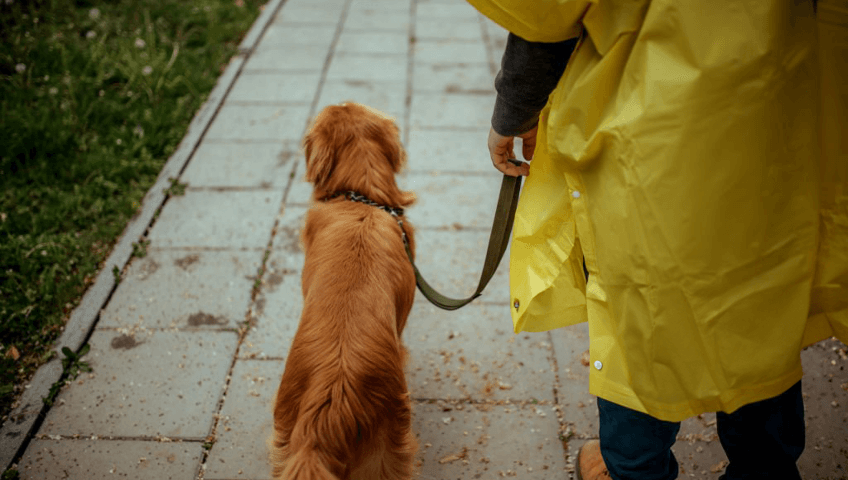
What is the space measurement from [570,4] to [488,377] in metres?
1.95

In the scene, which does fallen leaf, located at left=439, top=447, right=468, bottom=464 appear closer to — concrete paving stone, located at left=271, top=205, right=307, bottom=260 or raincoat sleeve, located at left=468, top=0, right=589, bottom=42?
concrete paving stone, located at left=271, top=205, right=307, bottom=260

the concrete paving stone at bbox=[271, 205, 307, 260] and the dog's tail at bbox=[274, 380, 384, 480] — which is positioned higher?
the dog's tail at bbox=[274, 380, 384, 480]

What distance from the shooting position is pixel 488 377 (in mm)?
2768

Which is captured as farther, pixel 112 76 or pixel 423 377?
pixel 112 76

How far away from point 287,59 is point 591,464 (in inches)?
180

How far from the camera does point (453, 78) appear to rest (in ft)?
17.1

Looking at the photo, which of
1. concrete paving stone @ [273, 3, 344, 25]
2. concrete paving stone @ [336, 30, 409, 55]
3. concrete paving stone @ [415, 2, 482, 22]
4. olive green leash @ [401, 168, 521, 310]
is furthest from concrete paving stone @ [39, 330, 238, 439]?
concrete paving stone @ [415, 2, 482, 22]

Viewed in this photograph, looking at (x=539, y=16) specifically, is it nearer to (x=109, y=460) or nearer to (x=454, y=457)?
(x=454, y=457)

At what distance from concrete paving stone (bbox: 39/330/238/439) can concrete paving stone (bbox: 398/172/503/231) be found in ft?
4.74

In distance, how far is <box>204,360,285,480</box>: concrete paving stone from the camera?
237 cm

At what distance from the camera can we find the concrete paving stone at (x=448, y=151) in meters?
4.16

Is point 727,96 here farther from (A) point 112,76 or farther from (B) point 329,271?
(A) point 112,76

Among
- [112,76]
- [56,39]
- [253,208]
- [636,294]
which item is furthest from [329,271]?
[56,39]

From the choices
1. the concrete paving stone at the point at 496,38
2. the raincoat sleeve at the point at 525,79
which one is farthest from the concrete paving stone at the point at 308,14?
the raincoat sleeve at the point at 525,79
